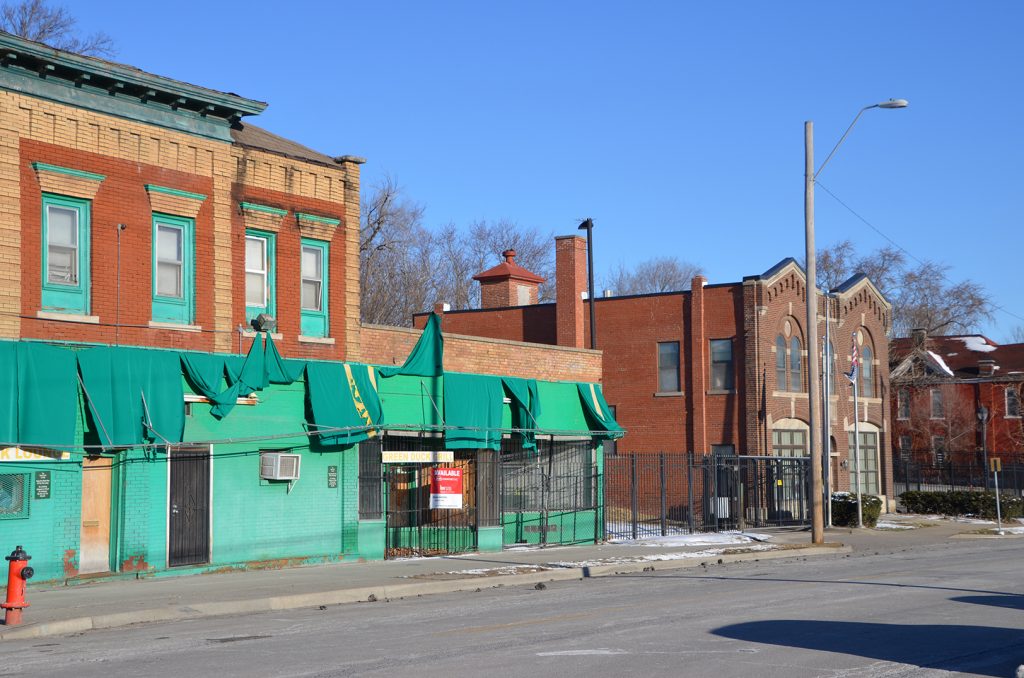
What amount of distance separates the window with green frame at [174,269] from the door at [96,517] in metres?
2.88

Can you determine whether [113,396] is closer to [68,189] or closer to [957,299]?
[68,189]

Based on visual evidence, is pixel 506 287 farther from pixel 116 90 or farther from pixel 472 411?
pixel 116 90

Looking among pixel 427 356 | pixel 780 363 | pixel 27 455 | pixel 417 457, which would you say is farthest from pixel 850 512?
pixel 27 455

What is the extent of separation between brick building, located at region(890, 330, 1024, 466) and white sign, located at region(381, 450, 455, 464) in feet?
156

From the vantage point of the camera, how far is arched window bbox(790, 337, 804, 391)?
44281 mm

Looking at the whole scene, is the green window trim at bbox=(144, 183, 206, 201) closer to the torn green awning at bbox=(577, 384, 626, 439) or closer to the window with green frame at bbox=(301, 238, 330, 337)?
the window with green frame at bbox=(301, 238, 330, 337)

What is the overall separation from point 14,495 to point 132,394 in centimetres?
244

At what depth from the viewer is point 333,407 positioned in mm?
22578

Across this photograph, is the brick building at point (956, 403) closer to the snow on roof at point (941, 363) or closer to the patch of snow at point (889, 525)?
the snow on roof at point (941, 363)

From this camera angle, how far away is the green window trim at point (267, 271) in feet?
72.9

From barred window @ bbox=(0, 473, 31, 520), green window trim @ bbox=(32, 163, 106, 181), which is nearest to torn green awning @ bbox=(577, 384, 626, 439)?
green window trim @ bbox=(32, 163, 106, 181)

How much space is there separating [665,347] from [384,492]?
21640mm

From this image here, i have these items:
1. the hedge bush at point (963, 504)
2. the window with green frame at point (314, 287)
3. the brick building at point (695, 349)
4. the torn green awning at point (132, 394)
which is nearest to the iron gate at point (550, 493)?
the window with green frame at point (314, 287)

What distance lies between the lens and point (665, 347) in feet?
144
